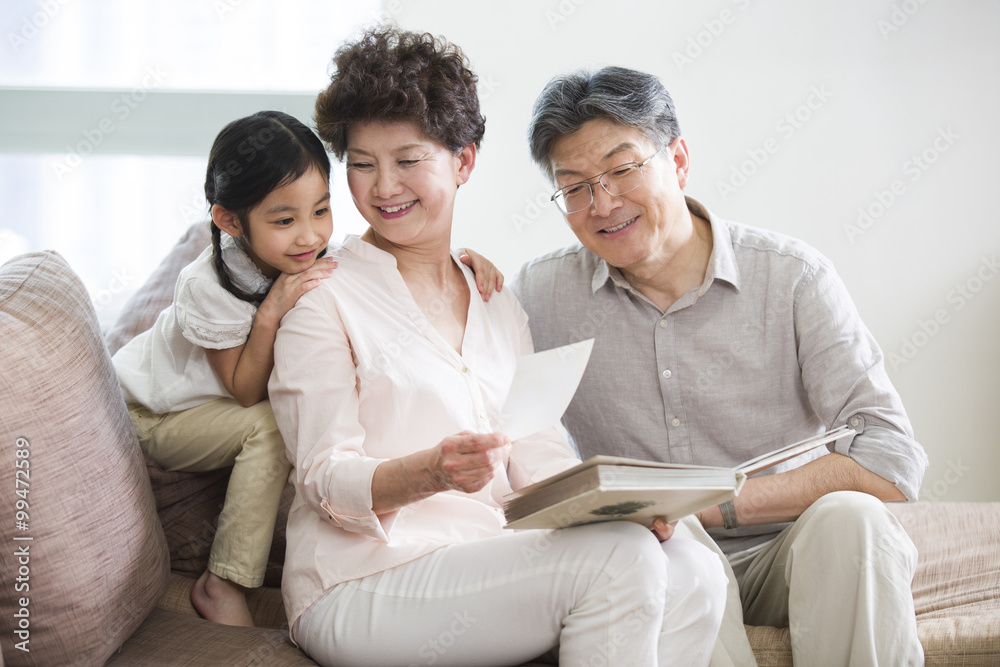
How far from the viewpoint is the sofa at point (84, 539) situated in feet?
3.63

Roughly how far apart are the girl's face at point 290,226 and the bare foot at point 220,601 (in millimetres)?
611

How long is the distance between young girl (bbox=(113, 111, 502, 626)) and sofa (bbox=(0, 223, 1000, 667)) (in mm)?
162

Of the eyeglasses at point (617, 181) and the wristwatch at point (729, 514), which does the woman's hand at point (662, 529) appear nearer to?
the wristwatch at point (729, 514)

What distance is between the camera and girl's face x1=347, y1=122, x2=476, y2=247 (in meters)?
1.43

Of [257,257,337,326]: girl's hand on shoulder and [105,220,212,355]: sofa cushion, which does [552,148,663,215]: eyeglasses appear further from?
[105,220,212,355]: sofa cushion

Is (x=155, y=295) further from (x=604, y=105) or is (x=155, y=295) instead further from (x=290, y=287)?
(x=604, y=105)

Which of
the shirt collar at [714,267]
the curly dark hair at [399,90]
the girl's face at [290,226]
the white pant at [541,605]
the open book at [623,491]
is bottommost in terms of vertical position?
the white pant at [541,605]

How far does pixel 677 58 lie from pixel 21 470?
7.80 ft

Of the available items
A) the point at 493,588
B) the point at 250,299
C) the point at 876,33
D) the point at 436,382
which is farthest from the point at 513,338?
the point at 876,33

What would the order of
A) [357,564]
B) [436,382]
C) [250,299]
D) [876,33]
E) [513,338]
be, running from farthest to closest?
[876,33] → [513,338] → [250,299] → [436,382] → [357,564]

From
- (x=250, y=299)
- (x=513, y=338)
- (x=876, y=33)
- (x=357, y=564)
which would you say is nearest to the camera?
(x=357, y=564)

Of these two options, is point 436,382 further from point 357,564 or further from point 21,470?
point 21,470

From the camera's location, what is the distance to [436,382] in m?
1.38

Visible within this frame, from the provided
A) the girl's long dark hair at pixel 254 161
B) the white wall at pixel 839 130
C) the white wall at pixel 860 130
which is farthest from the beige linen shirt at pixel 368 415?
the white wall at pixel 860 130
